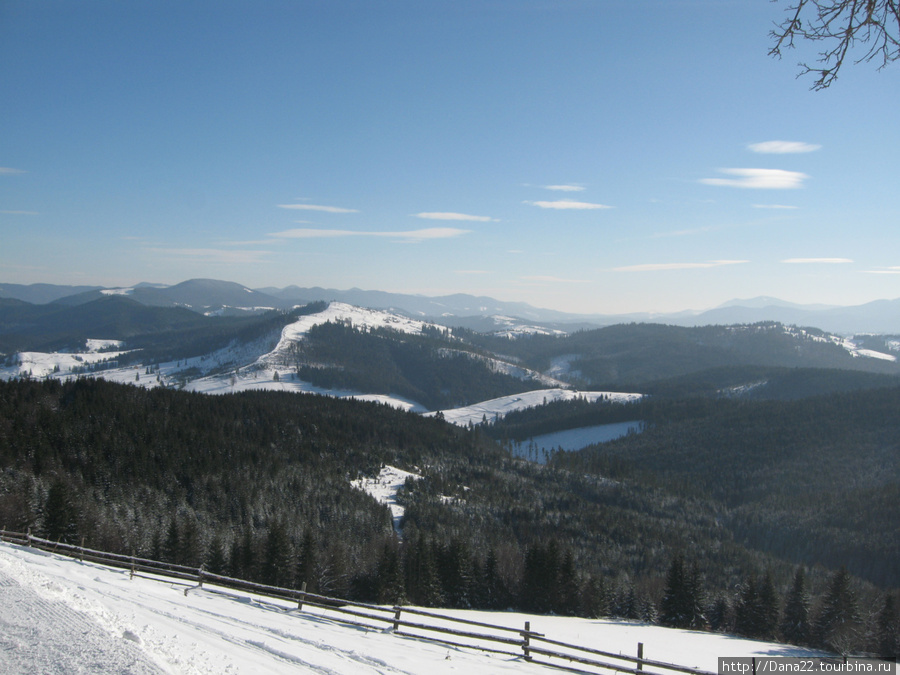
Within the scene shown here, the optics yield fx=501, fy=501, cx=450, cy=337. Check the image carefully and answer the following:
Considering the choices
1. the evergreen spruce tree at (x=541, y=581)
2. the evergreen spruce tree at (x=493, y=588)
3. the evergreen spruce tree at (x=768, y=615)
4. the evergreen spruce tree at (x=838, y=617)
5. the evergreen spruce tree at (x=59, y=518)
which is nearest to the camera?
the evergreen spruce tree at (x=59, y=518)

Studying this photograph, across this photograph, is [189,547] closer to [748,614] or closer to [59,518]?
[59,518]

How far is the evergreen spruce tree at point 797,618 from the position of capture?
50.3 meters

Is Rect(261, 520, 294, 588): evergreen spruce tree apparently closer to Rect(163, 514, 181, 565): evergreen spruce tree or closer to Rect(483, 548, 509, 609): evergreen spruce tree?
Rect(163, 514, 181, 565): evergreen spruce tree

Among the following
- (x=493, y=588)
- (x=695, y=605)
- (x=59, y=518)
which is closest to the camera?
(x=59, y=518)

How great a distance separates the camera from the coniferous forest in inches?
1925

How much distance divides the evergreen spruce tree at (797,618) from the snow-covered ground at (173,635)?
156 feet

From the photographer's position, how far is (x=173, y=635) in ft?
43.9

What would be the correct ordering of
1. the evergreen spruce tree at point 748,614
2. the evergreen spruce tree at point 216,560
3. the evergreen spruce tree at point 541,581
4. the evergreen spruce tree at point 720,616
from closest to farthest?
the evergreen spruce tree at point 216,560, the evergreen spruce tree at point 748,614, the evergreen spruce tree at point 541,581, the evergreen spruce tree at point 720,616

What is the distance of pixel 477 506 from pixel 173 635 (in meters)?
92.0

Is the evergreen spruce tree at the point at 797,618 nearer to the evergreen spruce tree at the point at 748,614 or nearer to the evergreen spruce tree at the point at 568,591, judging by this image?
the evergreen spruce tree at the point at 748,614

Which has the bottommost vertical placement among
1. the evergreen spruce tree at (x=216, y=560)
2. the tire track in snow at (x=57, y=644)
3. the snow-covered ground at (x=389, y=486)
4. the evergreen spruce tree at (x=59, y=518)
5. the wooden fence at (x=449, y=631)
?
the snow-covered ground at (x=389, y=486)

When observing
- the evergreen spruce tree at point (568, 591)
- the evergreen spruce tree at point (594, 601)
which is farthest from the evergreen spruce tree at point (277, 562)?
the evergreen spruce tree at point (594, 601)

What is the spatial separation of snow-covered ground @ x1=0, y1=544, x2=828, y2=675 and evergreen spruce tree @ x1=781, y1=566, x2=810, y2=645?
47662mm

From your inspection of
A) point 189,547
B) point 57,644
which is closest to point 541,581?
point 189,547
